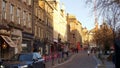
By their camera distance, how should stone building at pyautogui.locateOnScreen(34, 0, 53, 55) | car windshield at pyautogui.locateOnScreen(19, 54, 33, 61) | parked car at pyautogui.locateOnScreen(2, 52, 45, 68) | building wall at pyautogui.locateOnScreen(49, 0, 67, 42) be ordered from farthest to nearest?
building wall at pyautogui.locateOnScreen(49, 0, 67, 42), stone building at pyautogui.locateOnScreen(34, 0, 53, 55), car windshield at pyautogui.locateOnScreen(19, 54, 33, 61), parked car at pyautogui.locateOnScreen(2, 52, 45, 68)

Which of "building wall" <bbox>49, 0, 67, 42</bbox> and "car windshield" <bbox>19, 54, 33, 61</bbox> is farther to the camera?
"building wall" <bbox>49, 0, 67, 42</bbox>

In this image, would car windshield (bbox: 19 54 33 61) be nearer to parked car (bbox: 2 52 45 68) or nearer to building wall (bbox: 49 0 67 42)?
parked car (bbox: 2 52 45 68)

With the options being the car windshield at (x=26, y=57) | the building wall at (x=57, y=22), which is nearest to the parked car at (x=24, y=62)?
the car windshield at (x=26, y=57)

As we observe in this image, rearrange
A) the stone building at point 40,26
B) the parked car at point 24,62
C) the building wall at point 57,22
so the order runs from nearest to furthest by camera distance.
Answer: the parked car at point 24,62
the stone building at point 40,26
the building wall at point 57,22

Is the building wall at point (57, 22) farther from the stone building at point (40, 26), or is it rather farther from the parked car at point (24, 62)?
the parked car at point (24, 62)

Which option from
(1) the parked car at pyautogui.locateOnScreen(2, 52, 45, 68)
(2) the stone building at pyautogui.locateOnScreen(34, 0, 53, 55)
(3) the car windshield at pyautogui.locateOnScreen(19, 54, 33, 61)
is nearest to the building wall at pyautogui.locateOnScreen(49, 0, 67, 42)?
(2) the stone building at pyautogui.locateOnScreen(34, 0, 53, 55)

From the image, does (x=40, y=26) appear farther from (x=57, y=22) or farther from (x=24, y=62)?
(x=24, y=62)

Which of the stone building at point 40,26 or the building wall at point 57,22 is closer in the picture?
the stone building at point 40,26

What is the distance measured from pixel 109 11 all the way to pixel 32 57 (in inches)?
271

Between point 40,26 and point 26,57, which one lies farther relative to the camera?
point 40,26

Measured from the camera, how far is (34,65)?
23984 mm

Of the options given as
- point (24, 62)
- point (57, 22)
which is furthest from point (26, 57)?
point (57, 22)

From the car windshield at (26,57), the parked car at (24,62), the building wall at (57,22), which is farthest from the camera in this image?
the building wall at (57,22)

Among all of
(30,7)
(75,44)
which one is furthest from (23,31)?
(75,44)
